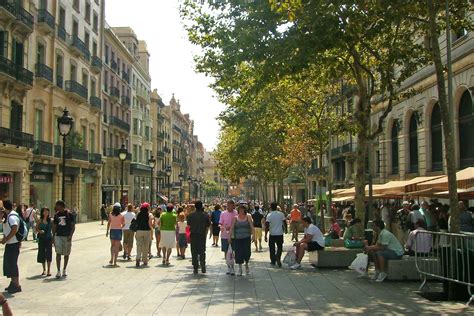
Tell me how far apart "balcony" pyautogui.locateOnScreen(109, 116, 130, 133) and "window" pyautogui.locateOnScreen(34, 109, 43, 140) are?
17734 mm

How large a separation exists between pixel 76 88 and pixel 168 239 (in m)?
28.2

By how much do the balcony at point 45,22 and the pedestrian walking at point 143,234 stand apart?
22944mm

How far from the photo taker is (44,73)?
1339 inches

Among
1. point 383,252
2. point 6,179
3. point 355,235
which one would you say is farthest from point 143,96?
point 383,252

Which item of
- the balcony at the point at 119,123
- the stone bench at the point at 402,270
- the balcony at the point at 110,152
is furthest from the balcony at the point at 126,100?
the stone bench at the point at 402,270

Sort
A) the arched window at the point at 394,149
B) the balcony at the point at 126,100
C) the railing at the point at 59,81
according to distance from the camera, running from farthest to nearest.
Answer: the balcony at the point at 126,100 < the railing at the point at 59,81 < the arched window at the point at 394,149

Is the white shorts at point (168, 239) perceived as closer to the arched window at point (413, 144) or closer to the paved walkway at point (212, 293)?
the paved walkway at point (212, 293)

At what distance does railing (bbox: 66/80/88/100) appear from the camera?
38.8 m

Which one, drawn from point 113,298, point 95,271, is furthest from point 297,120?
point 113,298

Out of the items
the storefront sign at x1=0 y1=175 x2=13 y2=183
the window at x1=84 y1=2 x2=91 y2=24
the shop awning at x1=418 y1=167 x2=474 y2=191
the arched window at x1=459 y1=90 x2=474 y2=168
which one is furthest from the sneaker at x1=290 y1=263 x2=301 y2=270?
the window at x1=84 y1=2 x2=91 y2=24

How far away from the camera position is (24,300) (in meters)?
8.92

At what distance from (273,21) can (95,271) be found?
743 centimetres

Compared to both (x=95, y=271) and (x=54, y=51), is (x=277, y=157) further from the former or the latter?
(x=95, y=271)

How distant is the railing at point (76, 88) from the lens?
127 feet
